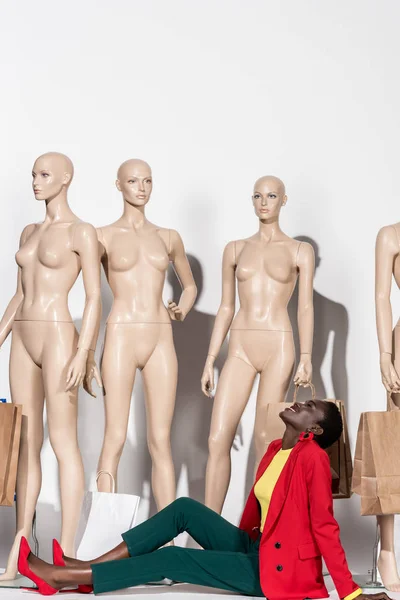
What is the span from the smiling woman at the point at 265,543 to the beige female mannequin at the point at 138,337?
1.16 metres

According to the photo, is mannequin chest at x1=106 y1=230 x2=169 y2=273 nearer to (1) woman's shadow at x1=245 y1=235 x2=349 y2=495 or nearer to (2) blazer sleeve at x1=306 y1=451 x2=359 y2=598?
(1) woman's shadow at x1=245 y1=235 x2=349 y2=495

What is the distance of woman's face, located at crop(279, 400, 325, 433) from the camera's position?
16.4 ft

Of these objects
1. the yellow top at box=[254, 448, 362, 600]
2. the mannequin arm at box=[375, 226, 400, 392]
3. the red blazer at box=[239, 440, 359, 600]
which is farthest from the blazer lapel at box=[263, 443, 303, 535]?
the mannequin arm at box=[375, 226, 400, 392]

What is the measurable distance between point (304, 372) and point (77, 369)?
134 cm

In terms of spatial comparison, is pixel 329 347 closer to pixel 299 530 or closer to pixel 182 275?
pixel 182 275

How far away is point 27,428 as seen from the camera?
19.6 ft

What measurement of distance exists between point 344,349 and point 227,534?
2.95m

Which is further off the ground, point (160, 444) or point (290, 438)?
point (290, 438)

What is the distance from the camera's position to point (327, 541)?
4668 mm

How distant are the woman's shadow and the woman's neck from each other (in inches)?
101

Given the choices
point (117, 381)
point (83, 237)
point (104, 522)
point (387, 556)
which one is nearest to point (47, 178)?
point (83, 237)

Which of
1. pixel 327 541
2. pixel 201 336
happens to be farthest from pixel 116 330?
pixel 327 541

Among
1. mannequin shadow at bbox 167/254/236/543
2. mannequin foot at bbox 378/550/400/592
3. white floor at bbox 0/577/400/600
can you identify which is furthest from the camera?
mannequin shadow at bbox 167/254/236/543

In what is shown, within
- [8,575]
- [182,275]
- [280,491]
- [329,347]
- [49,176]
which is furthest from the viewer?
[329,347]
